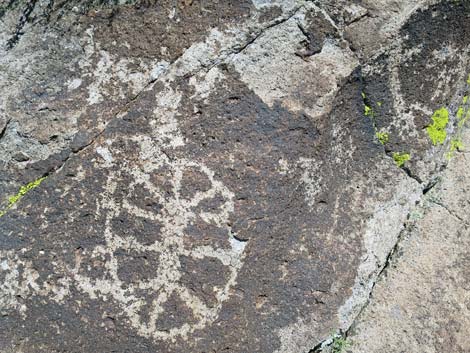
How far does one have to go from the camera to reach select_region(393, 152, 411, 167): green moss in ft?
4.34

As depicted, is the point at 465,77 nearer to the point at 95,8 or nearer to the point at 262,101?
the point at 262,101

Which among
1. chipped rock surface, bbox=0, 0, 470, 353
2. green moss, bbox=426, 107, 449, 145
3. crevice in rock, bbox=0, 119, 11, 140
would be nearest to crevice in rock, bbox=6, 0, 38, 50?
chipped rock surface, bbox=0, 0, 470, 353

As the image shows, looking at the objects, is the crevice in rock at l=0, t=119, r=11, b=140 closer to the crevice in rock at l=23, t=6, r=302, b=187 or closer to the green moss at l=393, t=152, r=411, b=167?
the crevice in rock at l=23, t=6, r=302, b=187

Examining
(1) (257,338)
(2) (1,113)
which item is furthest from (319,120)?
(2) (1,113)

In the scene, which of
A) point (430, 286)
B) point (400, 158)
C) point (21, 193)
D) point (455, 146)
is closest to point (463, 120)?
point (455, 146)

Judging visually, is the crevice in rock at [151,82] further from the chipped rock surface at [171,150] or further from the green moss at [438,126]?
the green moss at [438,126]

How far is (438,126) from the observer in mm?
1333

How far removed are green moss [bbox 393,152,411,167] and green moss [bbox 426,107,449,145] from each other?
2.7 inches

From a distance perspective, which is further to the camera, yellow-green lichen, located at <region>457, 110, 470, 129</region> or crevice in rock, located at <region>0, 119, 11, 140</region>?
yellow-green lichen, located at <region>457, 110, 470, 129</region>

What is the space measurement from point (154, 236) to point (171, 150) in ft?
0.58

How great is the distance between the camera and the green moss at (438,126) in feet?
4.34

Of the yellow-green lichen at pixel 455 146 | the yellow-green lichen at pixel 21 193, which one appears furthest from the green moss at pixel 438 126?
the yellow-green lichen at pixel 21 193

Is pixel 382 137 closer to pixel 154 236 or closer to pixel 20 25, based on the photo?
pixel 154 236

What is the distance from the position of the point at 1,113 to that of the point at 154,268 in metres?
0.44
